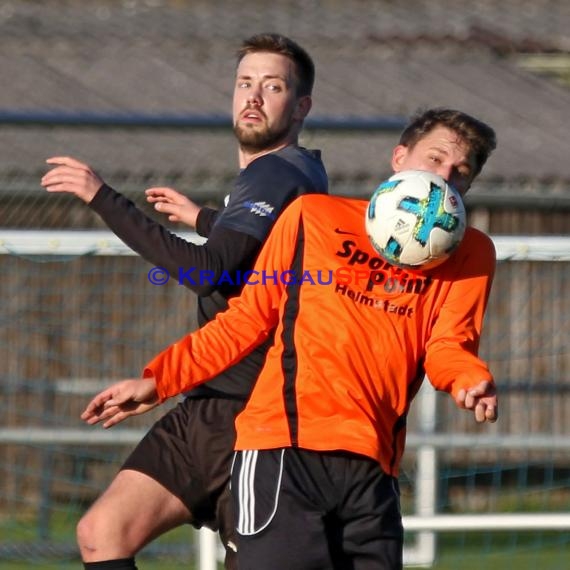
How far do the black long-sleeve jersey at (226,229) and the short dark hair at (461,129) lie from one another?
1.26 feet

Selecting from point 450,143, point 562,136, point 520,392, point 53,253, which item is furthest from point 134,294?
point 562,136

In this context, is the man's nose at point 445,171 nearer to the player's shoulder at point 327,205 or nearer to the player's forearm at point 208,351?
the player's shoulder at point 327,205

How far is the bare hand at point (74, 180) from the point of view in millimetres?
3943

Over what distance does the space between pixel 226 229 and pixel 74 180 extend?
1.46 ft

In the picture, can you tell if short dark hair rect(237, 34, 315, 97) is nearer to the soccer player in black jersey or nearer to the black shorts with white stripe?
the soccer player in black jersey

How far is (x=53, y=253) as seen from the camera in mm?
6012

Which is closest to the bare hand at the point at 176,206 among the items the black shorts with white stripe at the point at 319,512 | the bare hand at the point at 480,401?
the black shorts with white stripe at the point at 319,512

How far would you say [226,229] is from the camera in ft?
13.1

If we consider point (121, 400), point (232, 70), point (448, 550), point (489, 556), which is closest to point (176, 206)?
point (121, 400)

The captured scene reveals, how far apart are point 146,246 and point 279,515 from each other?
885 millimetres

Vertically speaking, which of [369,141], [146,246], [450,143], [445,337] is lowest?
[445,337]

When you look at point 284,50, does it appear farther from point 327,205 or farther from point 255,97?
point 327,205

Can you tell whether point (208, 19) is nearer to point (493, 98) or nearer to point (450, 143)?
point (493, 98)

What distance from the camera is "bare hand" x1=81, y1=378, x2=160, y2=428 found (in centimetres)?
366
